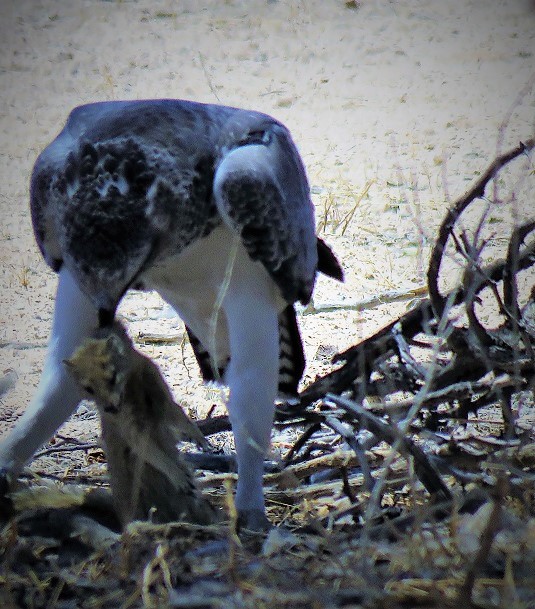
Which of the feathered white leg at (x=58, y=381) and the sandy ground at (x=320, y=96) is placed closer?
the feathered white leg at (x=58, y=381)

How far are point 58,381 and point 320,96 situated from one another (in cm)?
515

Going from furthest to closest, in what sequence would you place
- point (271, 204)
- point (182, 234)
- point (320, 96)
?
point (320, 96), point (271, 204), point (182, 234)

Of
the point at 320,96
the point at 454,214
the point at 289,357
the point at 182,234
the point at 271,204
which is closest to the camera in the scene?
the point at 182,234

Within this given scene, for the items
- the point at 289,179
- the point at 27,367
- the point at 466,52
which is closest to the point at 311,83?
the point at 466,52

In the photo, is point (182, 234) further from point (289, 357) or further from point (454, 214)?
point (289, 357)

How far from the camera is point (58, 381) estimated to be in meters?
3.63

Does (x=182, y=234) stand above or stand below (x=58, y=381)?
above

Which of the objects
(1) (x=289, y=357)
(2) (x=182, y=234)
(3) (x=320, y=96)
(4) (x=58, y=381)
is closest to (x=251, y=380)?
(2) (x=182, y=234)

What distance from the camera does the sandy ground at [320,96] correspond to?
5.89 meters

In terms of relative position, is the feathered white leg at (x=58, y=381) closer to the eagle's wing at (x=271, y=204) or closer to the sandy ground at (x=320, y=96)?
the eagle's wing at (x=271, y=204)

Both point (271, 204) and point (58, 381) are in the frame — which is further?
point (58, 381)

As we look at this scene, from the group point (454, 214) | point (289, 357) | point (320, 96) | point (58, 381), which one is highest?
point (454, 214)

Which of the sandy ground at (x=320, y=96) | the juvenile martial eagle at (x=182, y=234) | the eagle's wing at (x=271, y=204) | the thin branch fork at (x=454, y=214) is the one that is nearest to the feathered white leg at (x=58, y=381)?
the juvenile martial eagle at (x=182, y=234)

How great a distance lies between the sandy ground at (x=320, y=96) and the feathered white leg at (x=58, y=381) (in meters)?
1.25
